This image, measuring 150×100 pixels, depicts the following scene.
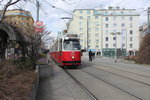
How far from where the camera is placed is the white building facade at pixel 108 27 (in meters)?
82.1

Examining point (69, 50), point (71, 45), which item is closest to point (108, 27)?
point (71, 45)

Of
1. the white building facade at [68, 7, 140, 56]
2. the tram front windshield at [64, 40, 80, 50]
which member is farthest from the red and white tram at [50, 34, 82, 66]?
the white building facade at [68, 7, 140, 56]

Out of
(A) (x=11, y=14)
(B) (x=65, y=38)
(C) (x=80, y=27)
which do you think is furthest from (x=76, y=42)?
(C) (x=80, y=27)

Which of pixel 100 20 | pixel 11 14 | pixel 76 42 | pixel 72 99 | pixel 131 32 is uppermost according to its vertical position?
pixel 100 20

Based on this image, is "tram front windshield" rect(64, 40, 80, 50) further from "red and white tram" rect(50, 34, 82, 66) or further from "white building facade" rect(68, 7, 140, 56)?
"white building facade" rect(68, 7, 140, 56)

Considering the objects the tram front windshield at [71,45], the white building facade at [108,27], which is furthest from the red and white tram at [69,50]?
the white building facade at [108,27]

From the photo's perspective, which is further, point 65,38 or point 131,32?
point 131,32

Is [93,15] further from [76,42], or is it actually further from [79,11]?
[76,42]

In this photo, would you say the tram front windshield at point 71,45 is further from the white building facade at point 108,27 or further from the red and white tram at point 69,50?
the white building facade at point 108,27

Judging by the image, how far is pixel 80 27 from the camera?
85.9m

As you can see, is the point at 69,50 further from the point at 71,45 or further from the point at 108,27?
the point at 108,27

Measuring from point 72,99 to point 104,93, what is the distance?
1.52 m

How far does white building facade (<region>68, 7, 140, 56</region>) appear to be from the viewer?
82.1 meters

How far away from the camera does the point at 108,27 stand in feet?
274
